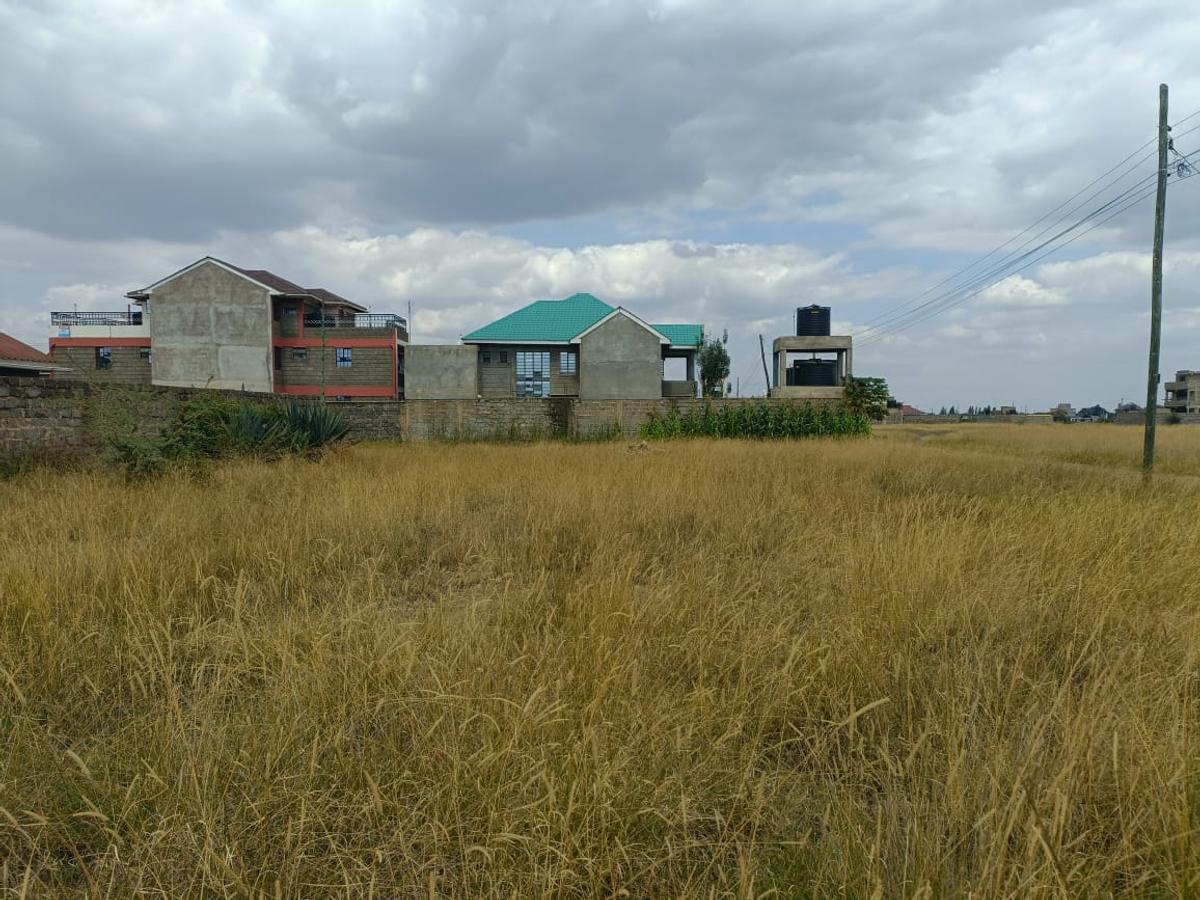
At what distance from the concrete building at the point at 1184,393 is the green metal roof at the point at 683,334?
7068cm

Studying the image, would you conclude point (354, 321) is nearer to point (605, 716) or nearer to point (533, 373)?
point (533, 373)

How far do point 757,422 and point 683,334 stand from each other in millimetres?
13536

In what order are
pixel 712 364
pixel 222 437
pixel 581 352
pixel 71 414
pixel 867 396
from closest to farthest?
1. pixel 71 414
2. pixel 222 437
3. pixel 867 396
4. pixel 581 352
5. pixel 712 364

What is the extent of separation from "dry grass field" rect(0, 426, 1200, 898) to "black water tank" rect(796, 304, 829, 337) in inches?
1106

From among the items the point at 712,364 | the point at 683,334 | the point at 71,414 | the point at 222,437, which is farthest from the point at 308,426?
the point at 712,364

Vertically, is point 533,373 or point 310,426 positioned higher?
point 533,373

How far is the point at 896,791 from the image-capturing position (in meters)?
1.79

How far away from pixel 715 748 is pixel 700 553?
2384 mm

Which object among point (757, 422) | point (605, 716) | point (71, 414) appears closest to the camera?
point (605, 716)

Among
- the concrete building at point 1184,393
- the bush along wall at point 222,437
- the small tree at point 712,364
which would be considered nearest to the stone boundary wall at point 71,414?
the bush along wall at point 222,437

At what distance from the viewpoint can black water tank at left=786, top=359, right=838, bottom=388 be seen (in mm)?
Answer: 29953

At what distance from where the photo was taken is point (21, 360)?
25.1 metres

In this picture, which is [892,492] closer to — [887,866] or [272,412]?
[887,866]

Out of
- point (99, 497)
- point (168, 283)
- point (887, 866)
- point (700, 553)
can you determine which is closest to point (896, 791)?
point (887, 866)
